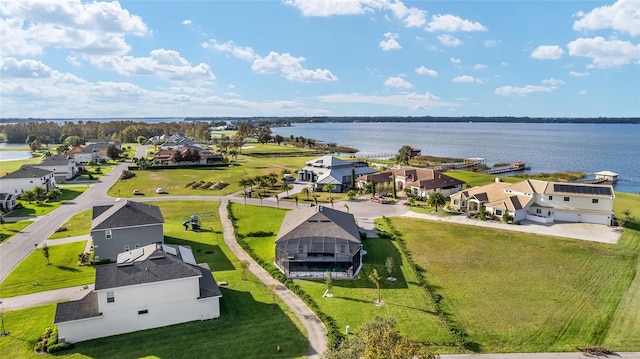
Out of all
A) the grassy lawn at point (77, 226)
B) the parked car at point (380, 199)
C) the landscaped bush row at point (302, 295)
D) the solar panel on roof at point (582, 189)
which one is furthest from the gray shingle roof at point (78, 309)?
the solar panel on roof at point (582, 189)

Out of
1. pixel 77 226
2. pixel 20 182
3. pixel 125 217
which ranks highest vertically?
pixel 125 217

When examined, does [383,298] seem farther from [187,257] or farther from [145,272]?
[145,272]

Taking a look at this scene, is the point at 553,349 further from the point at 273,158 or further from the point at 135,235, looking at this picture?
the point at 273,158

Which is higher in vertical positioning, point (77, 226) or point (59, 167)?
point (59, 167)

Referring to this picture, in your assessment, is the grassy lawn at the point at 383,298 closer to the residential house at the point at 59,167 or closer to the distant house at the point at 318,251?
the distant house at the point at 318,251

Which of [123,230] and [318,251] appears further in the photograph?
[123,230]

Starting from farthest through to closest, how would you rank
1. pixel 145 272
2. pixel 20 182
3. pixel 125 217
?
pixel 20 182 → pixel 125 217 → pixel 145 272

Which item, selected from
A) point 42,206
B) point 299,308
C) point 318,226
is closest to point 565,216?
point 318,226
